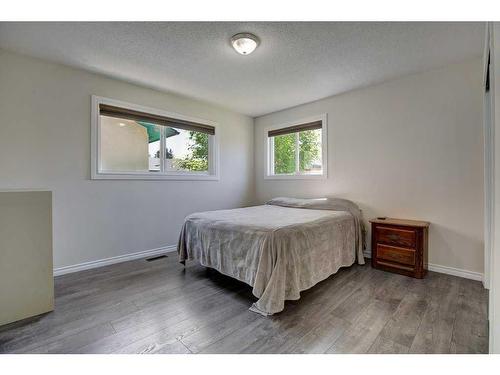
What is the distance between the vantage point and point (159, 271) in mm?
2699

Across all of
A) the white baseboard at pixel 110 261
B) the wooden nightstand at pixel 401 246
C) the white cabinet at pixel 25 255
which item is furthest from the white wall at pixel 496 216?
the white baseboard at pixel 110 261

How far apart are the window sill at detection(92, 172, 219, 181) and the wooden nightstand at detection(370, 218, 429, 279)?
2598 mm

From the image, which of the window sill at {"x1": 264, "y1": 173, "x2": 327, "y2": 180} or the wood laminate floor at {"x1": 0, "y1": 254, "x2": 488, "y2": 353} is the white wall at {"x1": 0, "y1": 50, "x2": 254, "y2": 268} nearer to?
the wood laminate floor at {"x1": 0, "y1": 254, "x2": 488, "y2": 353}

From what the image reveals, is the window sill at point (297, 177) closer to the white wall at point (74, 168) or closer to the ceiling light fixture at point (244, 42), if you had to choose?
the white wall at point (74, 168)

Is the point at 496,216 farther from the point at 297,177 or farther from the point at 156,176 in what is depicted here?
the point at 156,176

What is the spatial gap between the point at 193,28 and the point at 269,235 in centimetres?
185

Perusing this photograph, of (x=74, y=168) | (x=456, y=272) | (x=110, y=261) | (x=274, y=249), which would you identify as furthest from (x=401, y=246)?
(x=74, y=168)

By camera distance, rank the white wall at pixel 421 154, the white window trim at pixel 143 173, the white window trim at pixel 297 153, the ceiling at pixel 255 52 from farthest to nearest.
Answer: the white window trim at pixel 297 153, the white window trim at pixel 143 173, the white wall at pixel 421 154, the ceiling at pixel 255 52

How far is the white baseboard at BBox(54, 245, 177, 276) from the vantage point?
8.50 ft

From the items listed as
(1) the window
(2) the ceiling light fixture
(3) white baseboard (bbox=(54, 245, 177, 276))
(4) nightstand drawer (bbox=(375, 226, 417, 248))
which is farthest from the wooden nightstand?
(3) white baseboard (bbox=(54, 245, 177, 276))

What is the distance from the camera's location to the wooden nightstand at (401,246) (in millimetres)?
2451

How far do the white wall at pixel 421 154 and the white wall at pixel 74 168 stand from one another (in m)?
2.48

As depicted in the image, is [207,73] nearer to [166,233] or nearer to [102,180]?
[102,180]
